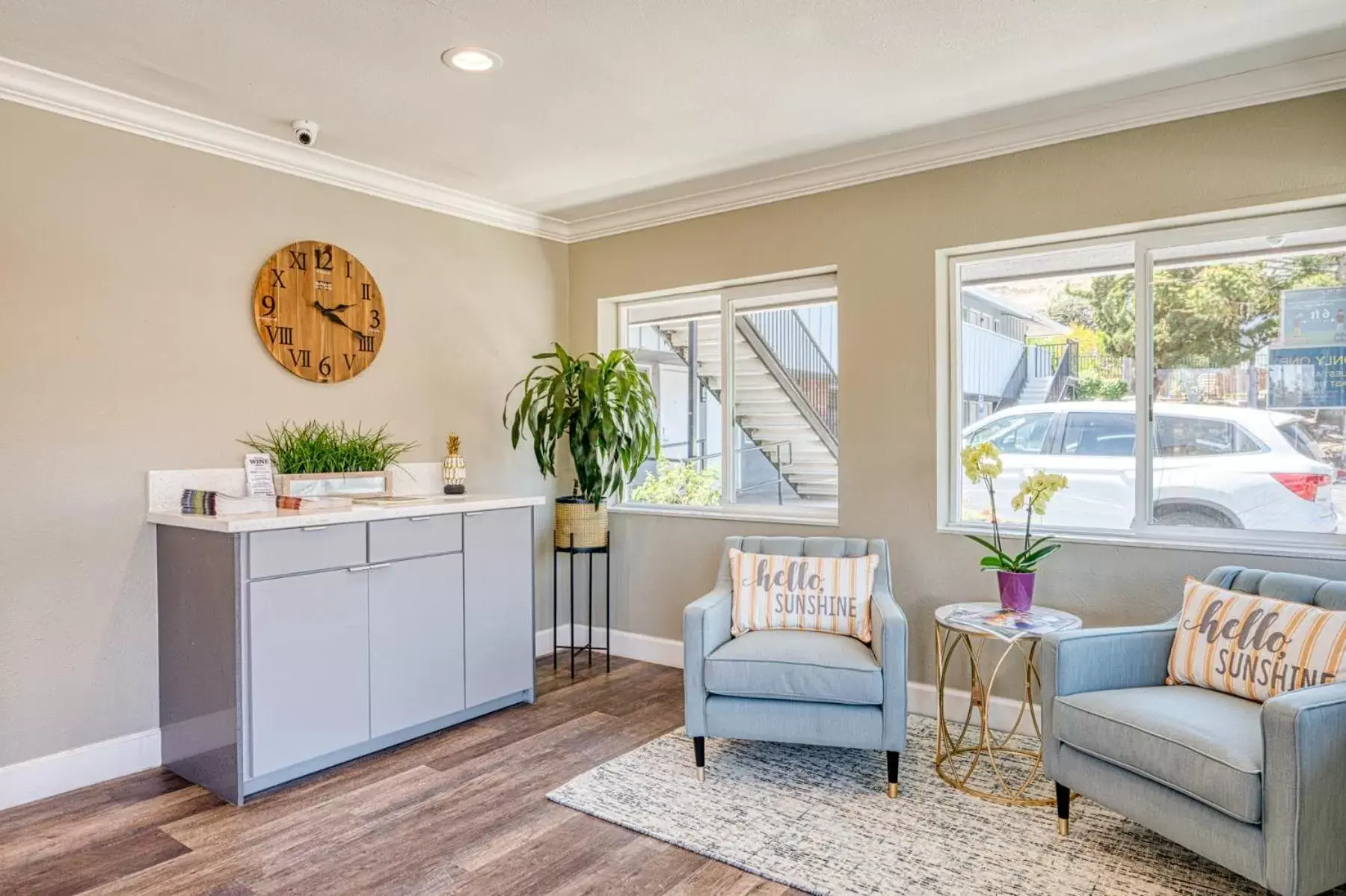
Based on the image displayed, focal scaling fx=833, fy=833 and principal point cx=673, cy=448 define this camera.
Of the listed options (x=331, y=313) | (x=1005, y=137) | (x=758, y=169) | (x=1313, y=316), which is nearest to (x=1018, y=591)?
(x=1313, y=316)

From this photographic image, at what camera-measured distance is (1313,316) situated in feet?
9.99

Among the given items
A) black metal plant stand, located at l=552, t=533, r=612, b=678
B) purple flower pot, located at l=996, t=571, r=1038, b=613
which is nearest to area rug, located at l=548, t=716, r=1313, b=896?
purple flower pot, located at l=996, t=571, r=1038, b=613

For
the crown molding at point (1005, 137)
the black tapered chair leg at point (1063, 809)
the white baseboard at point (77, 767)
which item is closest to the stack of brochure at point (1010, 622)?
the black tapered chair leg at point (1063, 809)

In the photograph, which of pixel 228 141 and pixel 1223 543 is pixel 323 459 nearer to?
pixel 228 141

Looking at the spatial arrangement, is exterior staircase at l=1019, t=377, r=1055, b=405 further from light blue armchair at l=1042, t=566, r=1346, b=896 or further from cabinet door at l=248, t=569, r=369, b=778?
cabinet door at l=248, t=569, r=369, b=778

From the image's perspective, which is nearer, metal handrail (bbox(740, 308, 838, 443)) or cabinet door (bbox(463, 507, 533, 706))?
cabinet door (bbox(463, 507, 533, 706))

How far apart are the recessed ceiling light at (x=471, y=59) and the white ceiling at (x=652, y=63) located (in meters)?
0.04

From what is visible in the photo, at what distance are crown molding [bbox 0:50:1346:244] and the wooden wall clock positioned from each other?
1.25ft

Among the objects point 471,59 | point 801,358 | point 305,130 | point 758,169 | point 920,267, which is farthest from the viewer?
point 801,358

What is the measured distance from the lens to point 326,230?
149 inches

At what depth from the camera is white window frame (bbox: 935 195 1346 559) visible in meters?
3.02

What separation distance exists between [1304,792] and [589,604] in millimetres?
3194

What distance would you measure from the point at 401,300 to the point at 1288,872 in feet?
12.9

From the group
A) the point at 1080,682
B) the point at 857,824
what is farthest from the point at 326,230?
the point at 1080,682
